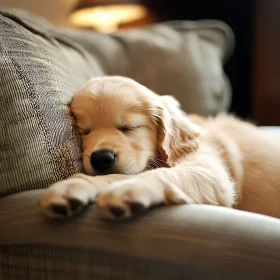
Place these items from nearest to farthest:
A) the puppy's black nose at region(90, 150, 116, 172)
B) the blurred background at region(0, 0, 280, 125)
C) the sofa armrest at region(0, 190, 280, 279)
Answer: the sofa armrest at region(0, 190, 280, 279)
the puppy's black nose at region(90, 150, 116, 172)
the blurred background at region(0, 0, 280, 125)

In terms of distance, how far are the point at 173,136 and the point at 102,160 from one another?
1.19ft

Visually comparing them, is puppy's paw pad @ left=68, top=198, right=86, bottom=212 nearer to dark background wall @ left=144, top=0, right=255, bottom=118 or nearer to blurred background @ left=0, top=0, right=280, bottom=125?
blurred background @ left=0, top=0, right=280, bottom=125

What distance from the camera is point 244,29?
404 centimetres

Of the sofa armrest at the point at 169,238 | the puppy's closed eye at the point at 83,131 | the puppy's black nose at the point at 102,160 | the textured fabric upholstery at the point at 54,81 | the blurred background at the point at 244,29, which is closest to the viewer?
the sofa armrest at the point at 169,238

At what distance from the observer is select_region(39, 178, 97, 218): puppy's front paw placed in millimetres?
868

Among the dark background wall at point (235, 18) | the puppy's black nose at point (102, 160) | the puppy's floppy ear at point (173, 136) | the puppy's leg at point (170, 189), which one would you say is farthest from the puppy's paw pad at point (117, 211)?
the dark background wall at point (235, 18)

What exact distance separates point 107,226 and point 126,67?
1.57 meters

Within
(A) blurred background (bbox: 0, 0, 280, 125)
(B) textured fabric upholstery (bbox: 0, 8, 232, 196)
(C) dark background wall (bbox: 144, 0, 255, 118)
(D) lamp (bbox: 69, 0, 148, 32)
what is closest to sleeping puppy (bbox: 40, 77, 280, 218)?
(B) textured fabric upholstery (bbox: 0, 8, 232, 196)

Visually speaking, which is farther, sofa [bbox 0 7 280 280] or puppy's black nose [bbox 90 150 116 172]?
puppy's black nose [bbox 90 150 116 172]

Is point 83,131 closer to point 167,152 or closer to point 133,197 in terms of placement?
point 167,152

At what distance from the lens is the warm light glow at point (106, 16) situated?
3446 millimetres

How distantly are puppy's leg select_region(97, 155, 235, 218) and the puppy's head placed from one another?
0.13 m

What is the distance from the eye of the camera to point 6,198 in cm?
98

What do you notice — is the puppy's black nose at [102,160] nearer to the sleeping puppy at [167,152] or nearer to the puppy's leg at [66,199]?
the sleeping puppy at [167,152]
